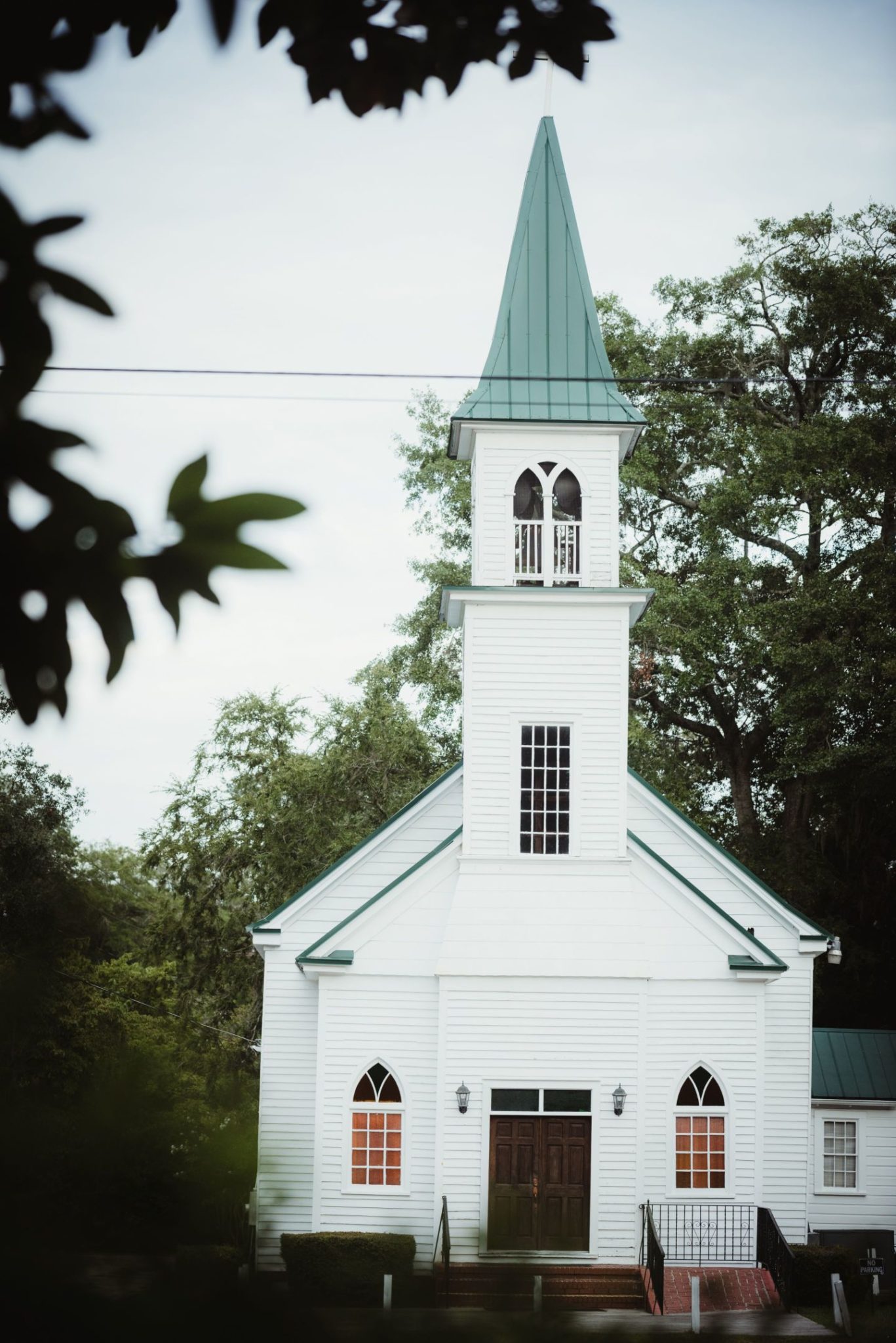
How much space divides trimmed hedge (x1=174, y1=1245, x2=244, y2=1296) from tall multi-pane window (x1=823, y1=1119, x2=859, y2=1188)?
2523cm

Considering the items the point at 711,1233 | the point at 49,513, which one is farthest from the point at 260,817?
the point at 49,513

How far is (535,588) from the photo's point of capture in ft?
68.0

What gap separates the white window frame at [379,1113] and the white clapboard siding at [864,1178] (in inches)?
319

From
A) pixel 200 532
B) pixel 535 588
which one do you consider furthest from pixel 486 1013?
pixel 200 532

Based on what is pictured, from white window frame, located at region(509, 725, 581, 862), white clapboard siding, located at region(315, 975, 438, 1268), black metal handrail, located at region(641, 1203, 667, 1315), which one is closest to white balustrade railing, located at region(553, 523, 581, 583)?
white window frame, located at region(509, 725, 581, 862)

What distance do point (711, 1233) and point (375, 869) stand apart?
23.1 feet

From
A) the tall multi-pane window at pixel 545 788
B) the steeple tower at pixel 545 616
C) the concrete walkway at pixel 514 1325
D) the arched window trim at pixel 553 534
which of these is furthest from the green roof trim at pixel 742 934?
the concrete walkway at pixel 514 1325

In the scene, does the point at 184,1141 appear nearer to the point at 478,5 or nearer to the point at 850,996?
the point at 478,5

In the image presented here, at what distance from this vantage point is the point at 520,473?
2117cm

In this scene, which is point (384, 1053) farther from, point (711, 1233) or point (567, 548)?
point (567, 548)

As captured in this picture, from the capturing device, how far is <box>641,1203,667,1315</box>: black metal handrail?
17812 mm

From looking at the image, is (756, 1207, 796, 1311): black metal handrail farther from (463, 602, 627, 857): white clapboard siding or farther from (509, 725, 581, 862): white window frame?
(509, 725, 581, 862): white window frame

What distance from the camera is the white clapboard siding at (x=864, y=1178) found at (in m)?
24.9

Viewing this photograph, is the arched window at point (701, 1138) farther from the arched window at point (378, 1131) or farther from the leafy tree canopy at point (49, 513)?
the leafy tree canopy at point (49, 513)
